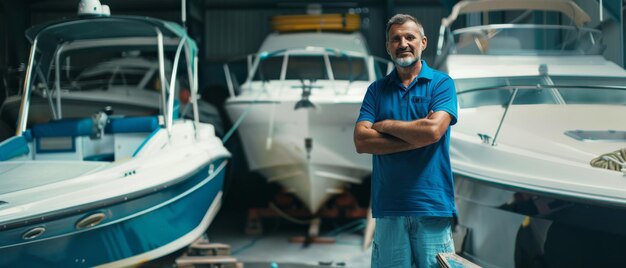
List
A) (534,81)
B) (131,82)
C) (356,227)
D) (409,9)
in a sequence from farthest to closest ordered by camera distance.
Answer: (409,9), (131,82), (356,227), (534,81)

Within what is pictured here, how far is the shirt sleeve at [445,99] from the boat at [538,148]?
101cm

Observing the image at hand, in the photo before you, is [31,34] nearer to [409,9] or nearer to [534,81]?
[534,81]

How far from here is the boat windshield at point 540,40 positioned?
18.4 ft

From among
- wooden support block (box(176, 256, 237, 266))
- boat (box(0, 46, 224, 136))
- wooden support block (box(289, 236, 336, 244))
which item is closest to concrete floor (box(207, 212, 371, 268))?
wooden support block (box(289, 236, 336, 244))

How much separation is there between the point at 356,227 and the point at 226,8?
4572 millimetres

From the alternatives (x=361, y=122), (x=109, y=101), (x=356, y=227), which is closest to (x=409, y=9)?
(x=356, y=227)

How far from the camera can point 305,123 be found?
6.01 meters

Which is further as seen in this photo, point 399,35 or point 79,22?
point 79,22

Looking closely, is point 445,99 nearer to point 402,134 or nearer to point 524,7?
point 402,134

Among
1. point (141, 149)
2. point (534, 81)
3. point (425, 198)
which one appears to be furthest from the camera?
point (534, 81)

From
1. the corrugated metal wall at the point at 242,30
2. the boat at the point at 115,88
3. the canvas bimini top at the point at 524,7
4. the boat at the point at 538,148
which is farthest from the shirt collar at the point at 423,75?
the corrugated metal wall at the point at 242,30

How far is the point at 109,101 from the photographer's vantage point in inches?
276

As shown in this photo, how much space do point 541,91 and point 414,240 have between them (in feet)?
7.52

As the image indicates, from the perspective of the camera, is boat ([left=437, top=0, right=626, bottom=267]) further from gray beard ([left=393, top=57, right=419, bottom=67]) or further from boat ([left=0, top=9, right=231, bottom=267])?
boat ([left=0, top=9, right=231, bottom=267])
